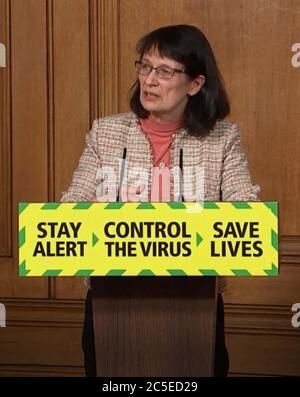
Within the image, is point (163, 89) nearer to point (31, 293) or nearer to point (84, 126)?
point (84, 126)

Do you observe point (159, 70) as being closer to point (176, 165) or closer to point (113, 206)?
point (176, 165)

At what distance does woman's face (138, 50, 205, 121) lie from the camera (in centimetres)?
143

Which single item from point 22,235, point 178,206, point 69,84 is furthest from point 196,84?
point 69,84

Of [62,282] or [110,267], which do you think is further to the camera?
[62,282]

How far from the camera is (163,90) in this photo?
1.44m

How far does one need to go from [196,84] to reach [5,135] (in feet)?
2.69

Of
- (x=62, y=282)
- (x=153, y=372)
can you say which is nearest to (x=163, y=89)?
(x=153, y=372)

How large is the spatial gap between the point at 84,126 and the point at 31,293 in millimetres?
549

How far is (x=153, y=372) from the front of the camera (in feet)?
3.96

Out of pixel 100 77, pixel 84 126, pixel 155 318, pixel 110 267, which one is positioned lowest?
pixel 155 318

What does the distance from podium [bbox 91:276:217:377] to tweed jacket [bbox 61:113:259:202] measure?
26cm

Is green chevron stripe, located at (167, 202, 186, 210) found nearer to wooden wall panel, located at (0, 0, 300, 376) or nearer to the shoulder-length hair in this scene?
the shoulder-length hair

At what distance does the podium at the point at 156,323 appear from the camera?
3.88ft
